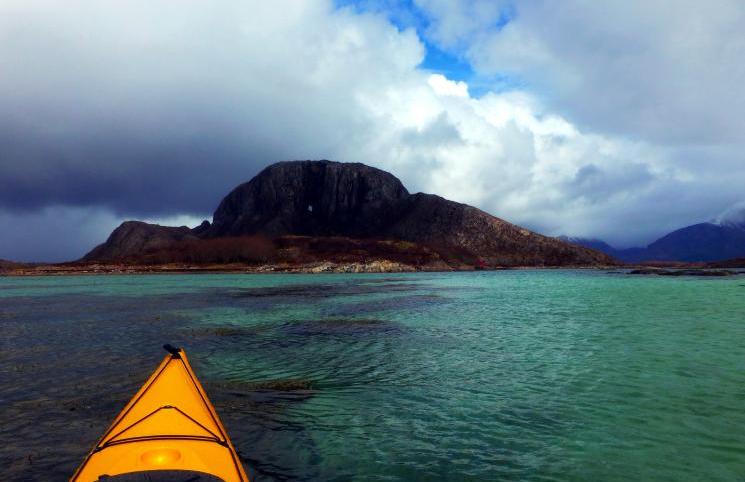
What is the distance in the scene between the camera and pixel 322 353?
2245 centimetres

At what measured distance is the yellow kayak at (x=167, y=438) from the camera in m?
7.34

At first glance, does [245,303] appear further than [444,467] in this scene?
Yes

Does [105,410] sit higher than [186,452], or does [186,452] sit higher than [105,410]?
[186,452]

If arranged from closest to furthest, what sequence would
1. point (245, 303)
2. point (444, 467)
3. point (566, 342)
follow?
point (444, 467)
point (566, 342)
point (245, 303)

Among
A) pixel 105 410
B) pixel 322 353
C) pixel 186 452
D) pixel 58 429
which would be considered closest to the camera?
pixel 186 452

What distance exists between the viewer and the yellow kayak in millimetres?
7340

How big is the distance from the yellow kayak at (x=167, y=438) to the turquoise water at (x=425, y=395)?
2.40 metres

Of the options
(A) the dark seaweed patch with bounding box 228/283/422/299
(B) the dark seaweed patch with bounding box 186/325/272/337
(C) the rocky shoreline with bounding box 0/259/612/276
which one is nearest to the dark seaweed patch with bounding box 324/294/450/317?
(B) the dark seaweed patch with bounding box 186/325/272/337

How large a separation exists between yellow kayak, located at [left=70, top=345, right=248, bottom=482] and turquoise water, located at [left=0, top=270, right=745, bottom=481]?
2395mm

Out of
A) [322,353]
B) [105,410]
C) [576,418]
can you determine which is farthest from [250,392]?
[576,418]

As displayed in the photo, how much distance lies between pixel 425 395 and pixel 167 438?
9.20 metres

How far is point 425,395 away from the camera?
15.0 meters

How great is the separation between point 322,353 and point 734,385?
654 inches

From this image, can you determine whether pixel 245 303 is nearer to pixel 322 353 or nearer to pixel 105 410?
pixel 322 353
